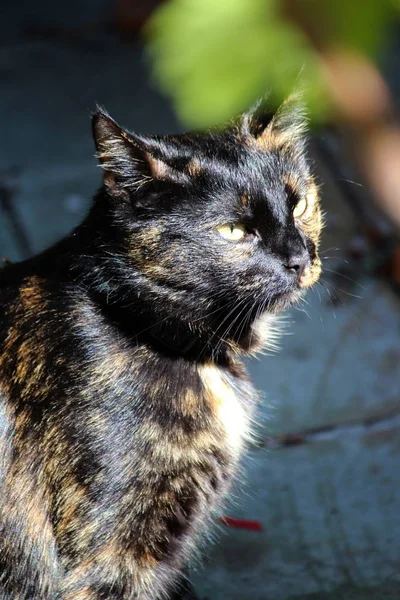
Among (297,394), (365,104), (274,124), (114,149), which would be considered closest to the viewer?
(365,104)

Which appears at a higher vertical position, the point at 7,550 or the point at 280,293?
the point at 280,293

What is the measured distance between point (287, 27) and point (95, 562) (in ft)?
4.81

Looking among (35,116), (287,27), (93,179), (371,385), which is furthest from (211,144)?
(35,116)

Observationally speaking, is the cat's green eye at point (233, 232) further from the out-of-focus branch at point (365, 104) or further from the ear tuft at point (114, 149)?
the out-of-focus branch at point (365, 104)

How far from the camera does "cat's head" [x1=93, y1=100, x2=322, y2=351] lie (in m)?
1.85

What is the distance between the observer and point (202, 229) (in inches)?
73.4

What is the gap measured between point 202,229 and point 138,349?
33 cm

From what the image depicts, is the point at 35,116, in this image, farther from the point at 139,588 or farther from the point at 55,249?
the point at 139,588

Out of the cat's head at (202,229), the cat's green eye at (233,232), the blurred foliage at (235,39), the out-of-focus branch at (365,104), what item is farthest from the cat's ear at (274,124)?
the blurred foliage at (235,39)

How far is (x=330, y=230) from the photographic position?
12.0 ft

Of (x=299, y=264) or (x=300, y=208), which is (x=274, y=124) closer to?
(x=300, y=208)

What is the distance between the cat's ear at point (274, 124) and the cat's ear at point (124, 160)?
1.01 ft

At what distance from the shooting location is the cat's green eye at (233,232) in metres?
1.87

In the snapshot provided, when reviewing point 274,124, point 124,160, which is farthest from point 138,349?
point 274,124
